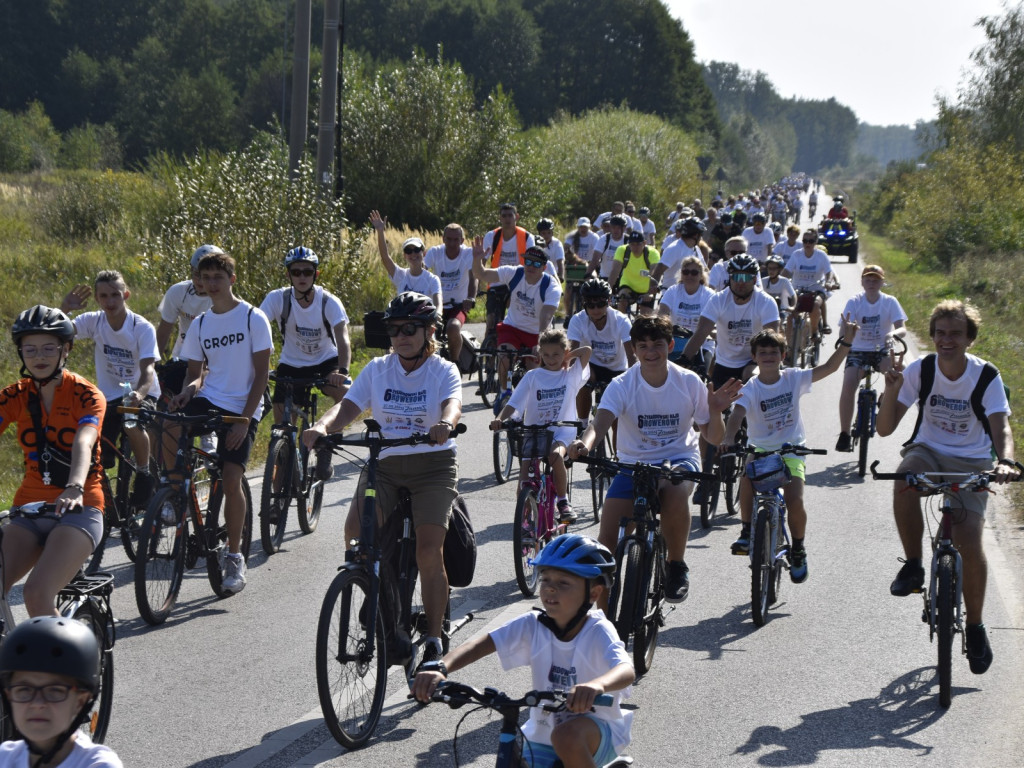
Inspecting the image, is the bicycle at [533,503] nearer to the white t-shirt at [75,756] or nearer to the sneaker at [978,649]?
the sneaker at [978,649]

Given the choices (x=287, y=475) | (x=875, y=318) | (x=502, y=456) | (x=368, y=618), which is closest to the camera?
(x=368, y=618)

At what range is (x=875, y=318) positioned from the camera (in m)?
13.9

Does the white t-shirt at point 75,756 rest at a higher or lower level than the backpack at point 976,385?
lower

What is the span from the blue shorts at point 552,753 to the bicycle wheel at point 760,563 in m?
3.86

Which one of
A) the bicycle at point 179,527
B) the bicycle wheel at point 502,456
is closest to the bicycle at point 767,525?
the bicycle at point 179,527

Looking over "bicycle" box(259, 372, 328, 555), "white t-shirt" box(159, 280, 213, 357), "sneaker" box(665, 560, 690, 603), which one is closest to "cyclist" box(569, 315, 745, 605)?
"sneaker" box(665, 560, 690, 603)

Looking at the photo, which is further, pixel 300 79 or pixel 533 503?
pixel 300 79

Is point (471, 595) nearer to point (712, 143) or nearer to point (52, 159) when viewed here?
point (52, 159)

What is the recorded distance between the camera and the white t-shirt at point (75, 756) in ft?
10.7

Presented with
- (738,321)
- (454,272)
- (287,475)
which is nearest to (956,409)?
(738,321)

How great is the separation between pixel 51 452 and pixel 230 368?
2.68m

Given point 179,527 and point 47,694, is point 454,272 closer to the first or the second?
point 179,527

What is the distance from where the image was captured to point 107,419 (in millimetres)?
9539

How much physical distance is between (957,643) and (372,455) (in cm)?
384
